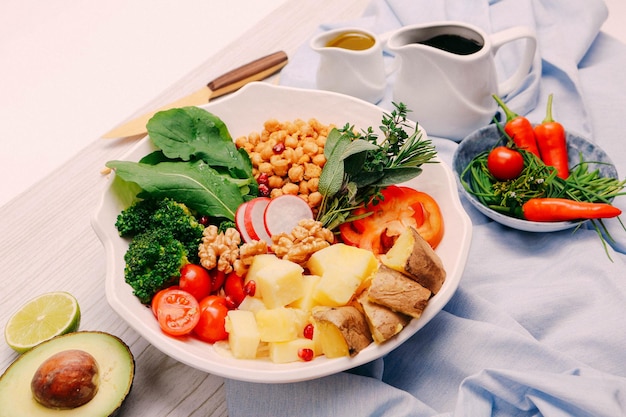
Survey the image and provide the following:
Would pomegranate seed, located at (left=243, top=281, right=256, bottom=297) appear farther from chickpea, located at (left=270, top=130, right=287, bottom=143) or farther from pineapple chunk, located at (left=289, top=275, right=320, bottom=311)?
chickpea, located at (left=270, top=130, right=287, bottom=143)

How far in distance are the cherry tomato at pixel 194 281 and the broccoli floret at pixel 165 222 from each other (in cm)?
6

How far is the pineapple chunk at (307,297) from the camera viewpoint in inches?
51.7

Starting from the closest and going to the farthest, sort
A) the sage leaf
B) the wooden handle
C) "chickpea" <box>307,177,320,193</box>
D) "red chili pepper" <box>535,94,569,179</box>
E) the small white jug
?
the sage leaf, "chickpea" <box>307,177,320,193</box>, "red chili pepper" <box>535,94,569,179</box>, the small white jug, the wooden handle

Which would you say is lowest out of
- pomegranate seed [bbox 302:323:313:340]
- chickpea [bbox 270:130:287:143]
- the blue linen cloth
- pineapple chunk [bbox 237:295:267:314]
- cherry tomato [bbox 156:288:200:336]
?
the blue linen cloth

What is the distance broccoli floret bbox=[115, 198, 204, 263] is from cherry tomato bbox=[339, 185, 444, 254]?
0.40 meters

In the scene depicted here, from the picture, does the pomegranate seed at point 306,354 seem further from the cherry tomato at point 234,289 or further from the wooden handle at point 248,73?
the wooden handle at point 248,73

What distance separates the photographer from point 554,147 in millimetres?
1731

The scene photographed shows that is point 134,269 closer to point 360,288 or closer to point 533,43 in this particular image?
point 360,288

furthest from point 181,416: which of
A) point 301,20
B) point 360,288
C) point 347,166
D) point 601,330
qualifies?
point 301,20

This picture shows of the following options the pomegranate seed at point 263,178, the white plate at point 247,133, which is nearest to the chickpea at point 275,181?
the pomegranate seed at point 263,178

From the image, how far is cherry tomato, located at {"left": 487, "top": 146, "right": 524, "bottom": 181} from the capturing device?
5.52 feet

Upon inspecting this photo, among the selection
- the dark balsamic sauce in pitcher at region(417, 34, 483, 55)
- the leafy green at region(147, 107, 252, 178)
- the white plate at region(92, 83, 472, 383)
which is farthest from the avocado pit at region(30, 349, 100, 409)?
the dark balsamic sauce in pitcher at region(417, 34, 483, 55)

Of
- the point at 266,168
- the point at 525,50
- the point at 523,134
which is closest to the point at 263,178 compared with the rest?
the point at 266,168

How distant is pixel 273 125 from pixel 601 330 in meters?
1.05
